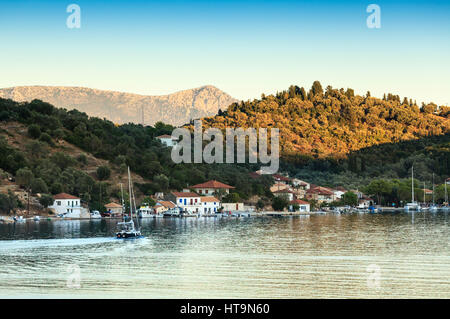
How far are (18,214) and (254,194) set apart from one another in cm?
4360

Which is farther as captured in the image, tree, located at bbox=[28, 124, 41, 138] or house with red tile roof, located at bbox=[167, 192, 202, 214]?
tree, located at bbox=[28, 124, 41, 138]

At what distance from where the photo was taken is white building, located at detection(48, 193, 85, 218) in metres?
79.5

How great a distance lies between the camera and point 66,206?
79625 millimetres

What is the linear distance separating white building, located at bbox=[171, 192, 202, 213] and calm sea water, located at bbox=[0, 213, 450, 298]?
4097cm

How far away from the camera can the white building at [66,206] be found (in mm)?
79500

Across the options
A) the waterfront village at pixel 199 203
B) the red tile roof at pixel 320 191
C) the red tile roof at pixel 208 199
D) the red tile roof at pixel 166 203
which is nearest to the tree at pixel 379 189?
the waterfront village at pixel 199 203

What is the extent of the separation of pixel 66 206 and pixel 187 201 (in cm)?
2086

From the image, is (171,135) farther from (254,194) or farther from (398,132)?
(398,132)

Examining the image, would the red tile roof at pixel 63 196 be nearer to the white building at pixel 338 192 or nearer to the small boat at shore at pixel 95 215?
the small boat at shore at pixel 95 215

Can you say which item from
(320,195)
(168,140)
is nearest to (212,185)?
(320,195)

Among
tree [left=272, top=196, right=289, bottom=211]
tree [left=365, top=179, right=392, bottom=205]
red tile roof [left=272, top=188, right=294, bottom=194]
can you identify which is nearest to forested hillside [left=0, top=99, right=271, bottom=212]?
red tile roof [left=272, top=188, right=294, bottom=194]

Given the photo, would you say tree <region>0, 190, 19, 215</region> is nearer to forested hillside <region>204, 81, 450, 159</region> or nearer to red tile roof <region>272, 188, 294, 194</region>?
red tile roof <region>272, 188, 294, 194</region>

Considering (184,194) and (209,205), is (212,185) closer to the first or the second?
(209,205)
